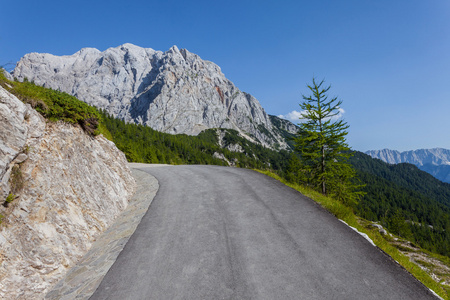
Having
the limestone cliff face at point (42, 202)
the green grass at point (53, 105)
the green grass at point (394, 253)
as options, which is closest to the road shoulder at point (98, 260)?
the limestone cliff face at point (42, 202)

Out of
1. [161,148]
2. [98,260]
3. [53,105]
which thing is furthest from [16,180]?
[161,148]

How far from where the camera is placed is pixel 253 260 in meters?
6.05

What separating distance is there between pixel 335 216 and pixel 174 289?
6.93 m

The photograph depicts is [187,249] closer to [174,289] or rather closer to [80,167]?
[174,289]

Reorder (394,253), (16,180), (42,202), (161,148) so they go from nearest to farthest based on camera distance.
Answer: (16,180) → (394,253) → (42,202) → (161,148)

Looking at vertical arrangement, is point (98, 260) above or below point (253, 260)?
below

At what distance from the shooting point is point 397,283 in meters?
5.04

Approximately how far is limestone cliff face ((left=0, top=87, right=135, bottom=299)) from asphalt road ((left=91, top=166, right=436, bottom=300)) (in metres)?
1.78

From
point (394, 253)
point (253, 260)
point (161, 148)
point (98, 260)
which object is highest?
point (161, 148)

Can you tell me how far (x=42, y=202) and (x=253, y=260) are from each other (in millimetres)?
7137

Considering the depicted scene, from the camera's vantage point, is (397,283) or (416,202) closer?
(397,283)

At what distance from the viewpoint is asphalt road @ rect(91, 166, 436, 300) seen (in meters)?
4.95

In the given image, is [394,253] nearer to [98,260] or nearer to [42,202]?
[98,260]

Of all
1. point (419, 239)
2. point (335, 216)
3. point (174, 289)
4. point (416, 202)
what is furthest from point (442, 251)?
point (174, 289)
